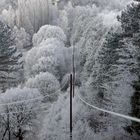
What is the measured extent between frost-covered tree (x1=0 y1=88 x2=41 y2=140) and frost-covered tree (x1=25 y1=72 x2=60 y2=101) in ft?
25.3

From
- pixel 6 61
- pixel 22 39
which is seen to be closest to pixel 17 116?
pixel 6 61

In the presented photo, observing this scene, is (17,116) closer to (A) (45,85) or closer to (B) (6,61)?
(A) (45,85)

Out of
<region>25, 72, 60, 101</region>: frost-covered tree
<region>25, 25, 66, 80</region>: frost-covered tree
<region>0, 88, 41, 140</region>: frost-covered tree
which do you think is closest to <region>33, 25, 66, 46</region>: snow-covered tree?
<region>25, 25, 66, 80</region>: frost-covered tree

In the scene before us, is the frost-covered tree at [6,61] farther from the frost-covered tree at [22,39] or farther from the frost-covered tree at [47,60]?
the frost-covered tree at [22,39]

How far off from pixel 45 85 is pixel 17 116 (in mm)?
11060

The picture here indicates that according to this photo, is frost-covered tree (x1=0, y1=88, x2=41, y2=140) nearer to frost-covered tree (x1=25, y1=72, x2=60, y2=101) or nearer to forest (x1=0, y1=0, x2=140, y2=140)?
forest (x1=0, y1=0, x2=140, y2=140)

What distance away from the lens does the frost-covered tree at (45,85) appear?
37594 mm

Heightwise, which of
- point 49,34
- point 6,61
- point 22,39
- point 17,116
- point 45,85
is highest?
point 49,34

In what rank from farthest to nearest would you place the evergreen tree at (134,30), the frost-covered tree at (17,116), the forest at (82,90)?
1. the frost-covered tree at (17,116)
2. the forest at (82,90)
3. the evergreen tree at (134,30)

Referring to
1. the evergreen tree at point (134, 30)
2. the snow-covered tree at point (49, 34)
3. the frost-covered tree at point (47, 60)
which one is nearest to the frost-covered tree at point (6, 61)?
the frost-covered tree at point (47, 60)

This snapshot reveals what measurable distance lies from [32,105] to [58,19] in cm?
5196

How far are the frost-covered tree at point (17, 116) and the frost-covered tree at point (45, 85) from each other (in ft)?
25.3

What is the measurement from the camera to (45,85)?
126 ft

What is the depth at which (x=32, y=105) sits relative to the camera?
96.0 ft
